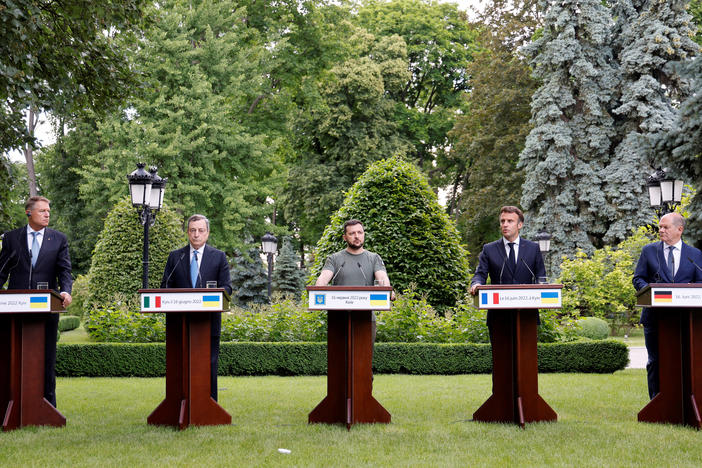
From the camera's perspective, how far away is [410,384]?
10.2 meters

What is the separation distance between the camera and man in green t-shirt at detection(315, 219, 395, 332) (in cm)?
703

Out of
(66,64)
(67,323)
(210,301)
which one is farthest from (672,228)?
(67,323)

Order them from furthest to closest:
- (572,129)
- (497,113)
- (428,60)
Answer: (428,60), (497,113), (572,129)

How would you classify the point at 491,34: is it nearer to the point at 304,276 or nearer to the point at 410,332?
the point at 304,276

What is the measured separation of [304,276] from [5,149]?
75.8 feet

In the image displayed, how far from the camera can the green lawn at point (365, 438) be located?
530cm

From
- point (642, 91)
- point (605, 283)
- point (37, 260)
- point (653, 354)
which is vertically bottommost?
point (653, 354)

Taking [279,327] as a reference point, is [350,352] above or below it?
above

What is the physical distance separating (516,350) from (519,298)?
0.58 m

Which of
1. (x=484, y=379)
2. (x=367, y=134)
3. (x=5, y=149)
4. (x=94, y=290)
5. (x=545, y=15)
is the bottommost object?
(x=484, y=379)

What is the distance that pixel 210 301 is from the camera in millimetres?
6582

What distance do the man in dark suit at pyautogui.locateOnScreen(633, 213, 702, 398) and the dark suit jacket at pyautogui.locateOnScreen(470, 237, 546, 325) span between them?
1150 millimetres

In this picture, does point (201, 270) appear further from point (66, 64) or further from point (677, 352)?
point (677, 352)

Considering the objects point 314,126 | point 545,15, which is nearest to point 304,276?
point 314,126
